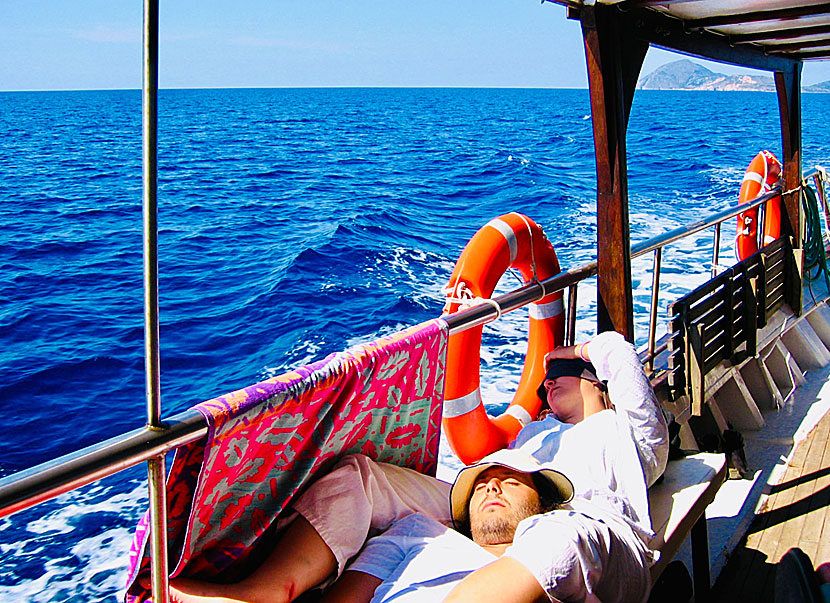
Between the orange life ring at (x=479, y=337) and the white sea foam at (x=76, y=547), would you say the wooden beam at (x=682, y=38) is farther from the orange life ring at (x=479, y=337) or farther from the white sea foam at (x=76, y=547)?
the white sea foam at (x=76, y=547)

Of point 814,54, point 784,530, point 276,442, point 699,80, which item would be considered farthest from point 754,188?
point 699,80

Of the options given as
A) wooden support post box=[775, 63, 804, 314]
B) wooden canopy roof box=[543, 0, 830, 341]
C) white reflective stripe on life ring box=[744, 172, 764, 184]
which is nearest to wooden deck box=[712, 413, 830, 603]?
wooden canopy roof box=[543, 0, 830, 341]

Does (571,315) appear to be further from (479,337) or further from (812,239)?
(812,239)

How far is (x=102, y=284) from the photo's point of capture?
32.5ft

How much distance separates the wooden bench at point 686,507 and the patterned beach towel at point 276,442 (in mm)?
629

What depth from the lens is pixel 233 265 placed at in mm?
10727

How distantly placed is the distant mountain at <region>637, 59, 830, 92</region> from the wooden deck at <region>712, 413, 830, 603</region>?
4068 inches

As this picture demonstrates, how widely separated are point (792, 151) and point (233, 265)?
26.3 feet

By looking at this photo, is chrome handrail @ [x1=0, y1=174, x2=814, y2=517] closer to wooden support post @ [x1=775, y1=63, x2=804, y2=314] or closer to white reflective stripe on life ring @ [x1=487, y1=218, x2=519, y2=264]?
white reflective stripe on life ring @ [x1=487, y1=218, x2=519, y2=264]

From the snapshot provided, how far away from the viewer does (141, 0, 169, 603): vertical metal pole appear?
37.7 inches

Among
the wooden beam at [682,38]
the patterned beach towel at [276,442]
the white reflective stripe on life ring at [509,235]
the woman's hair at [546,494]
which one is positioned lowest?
the woman's hair at [546,494]

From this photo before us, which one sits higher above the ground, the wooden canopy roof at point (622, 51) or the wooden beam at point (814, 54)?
the wooden beam at point (814, 54)

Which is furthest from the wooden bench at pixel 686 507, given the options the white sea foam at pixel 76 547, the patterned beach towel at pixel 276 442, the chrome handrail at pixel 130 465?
the white sea foam at pixel 76 547

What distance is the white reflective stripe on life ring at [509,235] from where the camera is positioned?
2396mm
